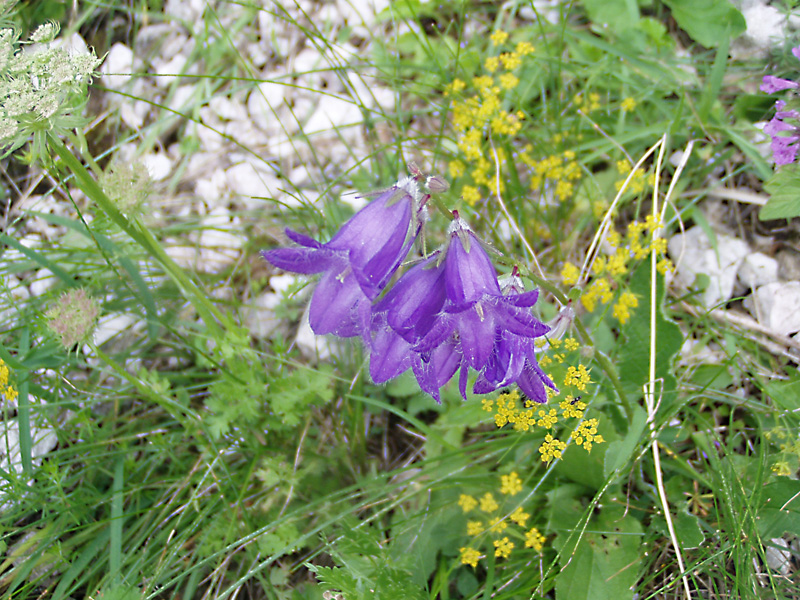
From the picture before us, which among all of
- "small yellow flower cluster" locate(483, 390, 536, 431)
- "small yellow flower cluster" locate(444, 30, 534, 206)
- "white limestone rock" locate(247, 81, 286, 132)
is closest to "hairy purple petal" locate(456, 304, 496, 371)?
"small yellow flower cluster" locate(483, 390, 536, 431)

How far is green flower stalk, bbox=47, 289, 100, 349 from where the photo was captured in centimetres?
235

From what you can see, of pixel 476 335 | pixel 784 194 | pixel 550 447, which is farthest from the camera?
pixel 784 194

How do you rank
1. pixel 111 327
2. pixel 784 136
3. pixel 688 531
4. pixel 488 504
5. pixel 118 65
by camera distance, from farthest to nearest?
pixel 118 65 < pixel 111 327 < pixel 784 136 < pixel 488 504 < pixel 688 531

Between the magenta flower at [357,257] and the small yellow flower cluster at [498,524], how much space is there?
947 millimetres

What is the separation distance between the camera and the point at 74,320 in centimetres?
237

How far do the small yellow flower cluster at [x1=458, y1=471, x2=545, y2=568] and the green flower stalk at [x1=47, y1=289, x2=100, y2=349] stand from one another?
1.64 metres

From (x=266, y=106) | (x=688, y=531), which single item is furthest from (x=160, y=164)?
(x=688, y=531)

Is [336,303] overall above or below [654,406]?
above

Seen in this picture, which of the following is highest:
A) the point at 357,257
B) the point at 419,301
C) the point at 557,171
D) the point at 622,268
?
the point at 357,257

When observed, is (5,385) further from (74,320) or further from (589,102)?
(589,102)

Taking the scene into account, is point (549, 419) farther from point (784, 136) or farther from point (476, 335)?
point (784, 136)

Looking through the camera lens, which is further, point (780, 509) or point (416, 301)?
point (780, 509)

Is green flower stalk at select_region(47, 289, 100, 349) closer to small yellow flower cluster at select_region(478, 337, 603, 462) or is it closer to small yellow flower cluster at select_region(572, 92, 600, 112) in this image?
small yellow flower cluster at select_region(478, 337, 603, 462)

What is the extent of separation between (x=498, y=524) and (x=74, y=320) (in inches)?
72.2
